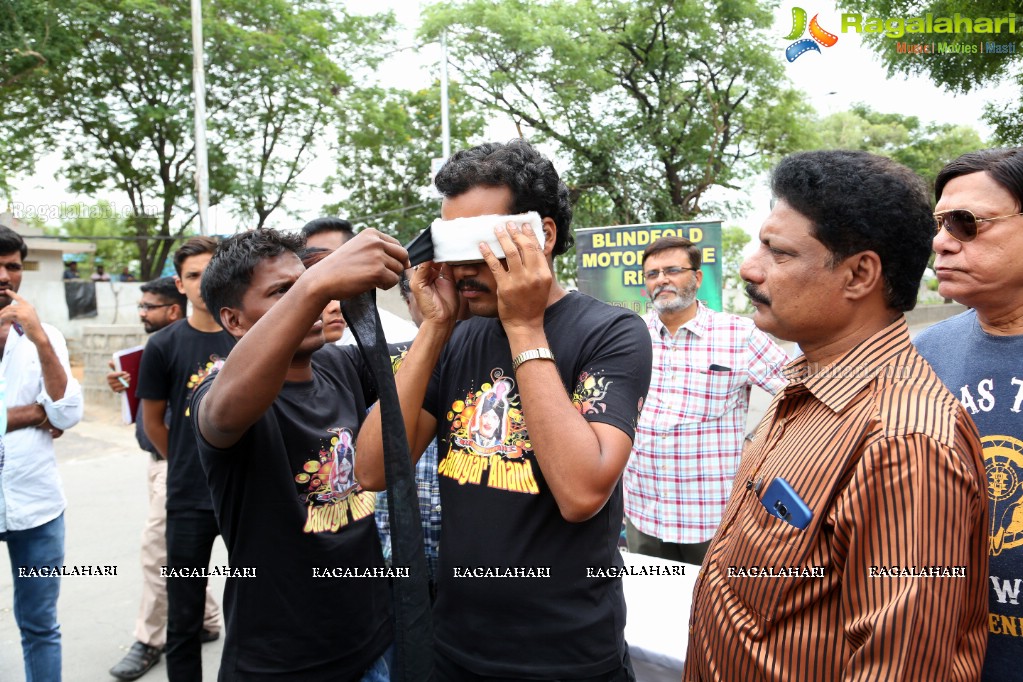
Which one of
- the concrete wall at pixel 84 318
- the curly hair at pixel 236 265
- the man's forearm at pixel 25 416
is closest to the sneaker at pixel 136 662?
the man's forearm at pixel 25 416

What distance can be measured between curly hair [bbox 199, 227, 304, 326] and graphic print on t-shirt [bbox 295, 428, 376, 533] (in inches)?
19.9

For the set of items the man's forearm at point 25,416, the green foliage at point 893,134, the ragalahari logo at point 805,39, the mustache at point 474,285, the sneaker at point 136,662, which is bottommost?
the sneaker at point 136,662

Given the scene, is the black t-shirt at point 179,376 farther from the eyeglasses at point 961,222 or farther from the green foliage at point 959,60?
the green foliage at point 959,60

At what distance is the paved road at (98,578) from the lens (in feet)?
13.1

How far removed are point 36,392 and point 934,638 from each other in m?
3.63

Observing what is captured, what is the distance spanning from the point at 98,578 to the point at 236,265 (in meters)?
4.21

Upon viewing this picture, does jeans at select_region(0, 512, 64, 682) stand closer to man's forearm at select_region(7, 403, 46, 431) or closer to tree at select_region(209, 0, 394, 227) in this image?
man's forearm at select_region(7, 403, 46, 431)

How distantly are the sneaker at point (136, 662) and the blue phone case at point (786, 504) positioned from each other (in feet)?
12.3

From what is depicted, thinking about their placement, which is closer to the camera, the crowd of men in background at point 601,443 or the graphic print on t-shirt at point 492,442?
the crowd of men in background at point 601,443

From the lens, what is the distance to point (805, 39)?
32.3ft

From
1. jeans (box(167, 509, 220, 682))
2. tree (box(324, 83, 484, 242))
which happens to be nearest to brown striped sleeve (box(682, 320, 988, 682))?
jeans (box(167, 509, 220, 682))

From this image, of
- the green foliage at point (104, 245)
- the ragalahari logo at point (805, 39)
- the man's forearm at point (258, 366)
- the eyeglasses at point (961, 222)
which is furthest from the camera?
the green foliage at point (104, 245)

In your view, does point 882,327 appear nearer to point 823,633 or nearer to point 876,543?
point 876,543

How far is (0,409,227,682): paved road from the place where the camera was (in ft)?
13.1
